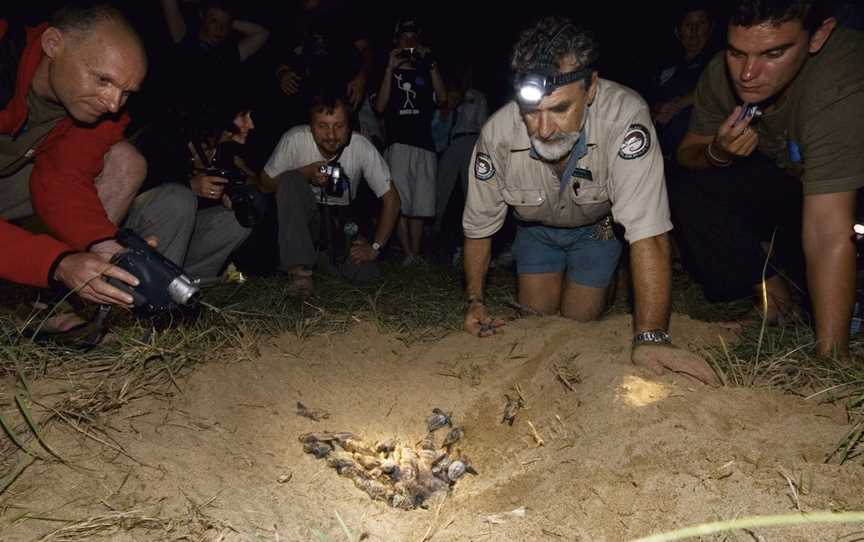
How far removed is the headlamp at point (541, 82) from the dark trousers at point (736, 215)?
1052mm

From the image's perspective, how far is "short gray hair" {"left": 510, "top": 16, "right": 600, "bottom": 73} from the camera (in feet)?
7.58

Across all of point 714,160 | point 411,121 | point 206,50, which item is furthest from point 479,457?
point 206,50

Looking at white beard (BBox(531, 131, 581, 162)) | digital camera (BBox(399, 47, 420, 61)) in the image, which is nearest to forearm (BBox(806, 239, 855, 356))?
white beard (BBox(531, 131, 581, 162))

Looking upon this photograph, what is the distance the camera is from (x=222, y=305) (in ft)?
10.5

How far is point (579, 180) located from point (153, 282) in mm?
1951

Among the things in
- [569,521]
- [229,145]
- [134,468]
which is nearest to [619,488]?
[569,521]

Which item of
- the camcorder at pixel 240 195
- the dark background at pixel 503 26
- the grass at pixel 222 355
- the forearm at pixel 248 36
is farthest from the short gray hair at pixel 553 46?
the dark background at pixel 503 26

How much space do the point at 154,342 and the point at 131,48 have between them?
1203 millimetres

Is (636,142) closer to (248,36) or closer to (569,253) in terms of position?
(569,253)

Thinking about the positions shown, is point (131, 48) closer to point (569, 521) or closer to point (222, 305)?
point (222, 305)

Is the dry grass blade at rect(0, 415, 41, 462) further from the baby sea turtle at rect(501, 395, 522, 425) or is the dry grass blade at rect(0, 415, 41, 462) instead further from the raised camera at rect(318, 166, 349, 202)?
the raised camera at rect(318, 166, 349, 202)

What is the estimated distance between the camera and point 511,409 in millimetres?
2367

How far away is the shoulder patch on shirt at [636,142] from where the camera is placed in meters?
2.44

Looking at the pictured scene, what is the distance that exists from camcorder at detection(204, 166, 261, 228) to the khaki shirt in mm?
1391
